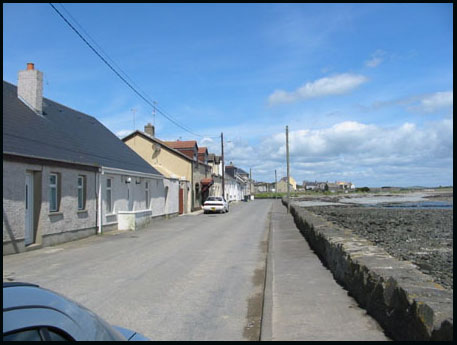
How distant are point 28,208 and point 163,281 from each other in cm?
765

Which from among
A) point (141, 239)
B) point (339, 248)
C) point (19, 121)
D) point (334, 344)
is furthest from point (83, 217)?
point (334, 344)

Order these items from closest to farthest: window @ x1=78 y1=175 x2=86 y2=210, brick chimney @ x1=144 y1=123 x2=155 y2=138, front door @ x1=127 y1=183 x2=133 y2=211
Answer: window @ x1=78 y1=175 x2=86 y2=210 < front door @ x1=127 y1=183 x2=133 y2=211 < brick chimney @ x1=144 y1=123 x2=155 y2=138

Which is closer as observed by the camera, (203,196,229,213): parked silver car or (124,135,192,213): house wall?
(203,196,229,213): parked silver car

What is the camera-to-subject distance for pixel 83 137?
2161cm

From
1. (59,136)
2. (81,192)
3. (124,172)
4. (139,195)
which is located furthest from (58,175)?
(139,195)

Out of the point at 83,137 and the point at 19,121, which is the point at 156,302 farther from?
the point at 83,137

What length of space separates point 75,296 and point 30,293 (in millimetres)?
6132

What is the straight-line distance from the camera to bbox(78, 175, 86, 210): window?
59.2 feet

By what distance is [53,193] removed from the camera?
16.0 metres

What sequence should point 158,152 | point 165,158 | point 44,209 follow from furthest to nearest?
point 158,152, point 165,158, point 44,209

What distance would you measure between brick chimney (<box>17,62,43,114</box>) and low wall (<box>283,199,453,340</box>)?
49.6 ft

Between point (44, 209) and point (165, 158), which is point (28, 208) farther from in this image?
point (165, 158)

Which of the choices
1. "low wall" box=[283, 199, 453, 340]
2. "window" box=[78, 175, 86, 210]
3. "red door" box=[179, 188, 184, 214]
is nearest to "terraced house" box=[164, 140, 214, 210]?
"red door" box=[179, 188, 184, 214]

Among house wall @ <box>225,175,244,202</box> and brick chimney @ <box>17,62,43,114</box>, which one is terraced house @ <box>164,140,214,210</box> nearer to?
brick chimney @ <box>17,62,43,114</box>
